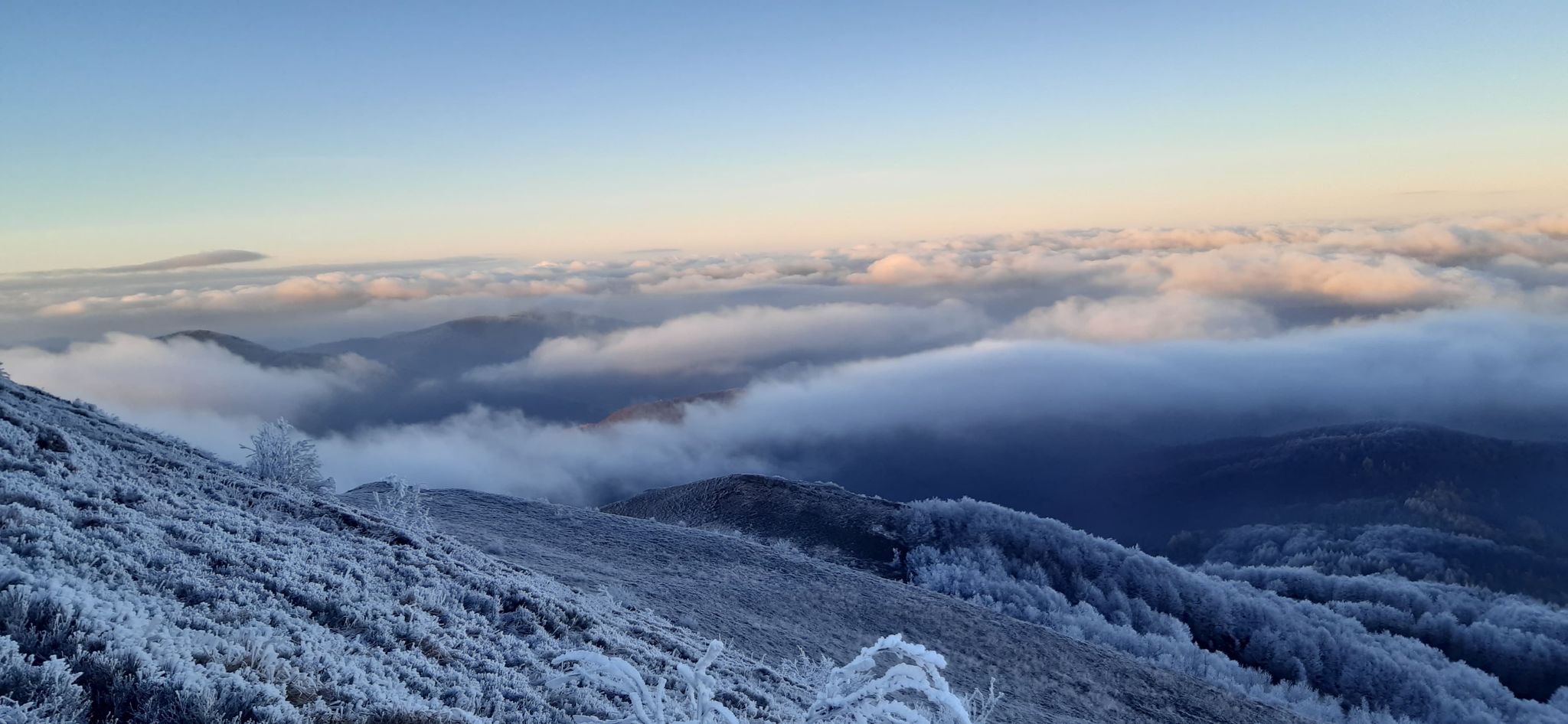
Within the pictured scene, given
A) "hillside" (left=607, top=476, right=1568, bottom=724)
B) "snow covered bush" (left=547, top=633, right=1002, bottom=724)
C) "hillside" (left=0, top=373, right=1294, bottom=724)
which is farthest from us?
"hillside" (left=607, top=476, right=1568, bottom=724)

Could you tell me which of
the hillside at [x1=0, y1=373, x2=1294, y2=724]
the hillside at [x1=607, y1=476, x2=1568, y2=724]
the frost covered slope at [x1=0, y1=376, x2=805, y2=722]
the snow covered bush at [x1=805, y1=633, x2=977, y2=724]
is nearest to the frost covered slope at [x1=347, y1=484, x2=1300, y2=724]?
the hillside at [x1=0, y1=373, x2=1294, y2=724]

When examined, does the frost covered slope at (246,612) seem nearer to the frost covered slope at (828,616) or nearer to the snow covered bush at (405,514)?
the snow covered bush at (405,514)

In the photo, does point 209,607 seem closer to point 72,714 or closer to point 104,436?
point 72,714

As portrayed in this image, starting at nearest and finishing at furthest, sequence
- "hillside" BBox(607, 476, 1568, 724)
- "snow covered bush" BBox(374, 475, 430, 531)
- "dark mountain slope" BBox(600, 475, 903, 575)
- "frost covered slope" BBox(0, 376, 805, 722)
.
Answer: "frost covered slope" BBox(0, 376, 805, 722) → "snow covered bush" BBox(374, 475, 430, 531) → "hillside" BBox(607, 476, 1568, 724) → "dark mountain slope" BBox(600, 475, 903, 575)

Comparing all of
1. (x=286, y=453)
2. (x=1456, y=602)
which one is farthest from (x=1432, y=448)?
(x=286, y=453)

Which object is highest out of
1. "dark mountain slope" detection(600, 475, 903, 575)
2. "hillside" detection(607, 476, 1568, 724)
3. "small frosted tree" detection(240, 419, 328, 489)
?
"small frosted tree" detection(240, 419, 328, 489)

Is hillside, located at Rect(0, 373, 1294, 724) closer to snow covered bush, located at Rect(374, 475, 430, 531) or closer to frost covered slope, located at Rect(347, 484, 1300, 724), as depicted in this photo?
frost covered slope, located at Rect(347, 484, 1300, 724)

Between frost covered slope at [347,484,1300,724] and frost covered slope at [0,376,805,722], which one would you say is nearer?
frost covered slope at [0,376,805,722]
